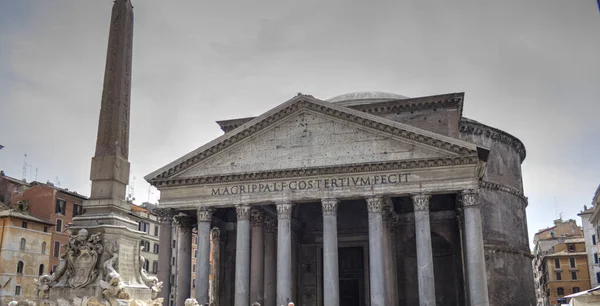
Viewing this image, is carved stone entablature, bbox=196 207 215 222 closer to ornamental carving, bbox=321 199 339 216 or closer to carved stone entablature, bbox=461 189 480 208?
ornamental carving, bbox=321 199 339 216

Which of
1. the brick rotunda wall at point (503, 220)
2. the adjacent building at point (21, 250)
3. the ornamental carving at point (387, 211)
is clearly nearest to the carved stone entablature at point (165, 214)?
the ornamental carving at point (387, 211)

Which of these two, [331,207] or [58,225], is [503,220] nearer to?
[331,207]

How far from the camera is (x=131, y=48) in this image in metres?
8.86

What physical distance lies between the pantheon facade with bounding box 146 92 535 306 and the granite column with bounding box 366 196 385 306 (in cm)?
4

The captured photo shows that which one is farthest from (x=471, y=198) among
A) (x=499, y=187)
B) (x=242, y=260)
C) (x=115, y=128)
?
(x=115, y=128)

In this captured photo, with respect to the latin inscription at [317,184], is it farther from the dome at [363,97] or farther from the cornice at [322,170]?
the dome at [363,97]

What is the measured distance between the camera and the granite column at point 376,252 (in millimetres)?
21278

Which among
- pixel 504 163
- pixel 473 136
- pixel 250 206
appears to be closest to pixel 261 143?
pixel 250 206

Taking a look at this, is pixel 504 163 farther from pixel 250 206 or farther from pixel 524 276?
pixel 250 206

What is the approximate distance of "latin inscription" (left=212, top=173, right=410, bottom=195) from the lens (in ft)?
73.4

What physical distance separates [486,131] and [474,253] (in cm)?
1419

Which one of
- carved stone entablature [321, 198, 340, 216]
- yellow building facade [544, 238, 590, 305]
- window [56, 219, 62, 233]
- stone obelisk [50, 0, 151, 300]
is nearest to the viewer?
stone obelisk [50, 0, 151, 300]

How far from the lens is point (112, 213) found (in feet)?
25.3

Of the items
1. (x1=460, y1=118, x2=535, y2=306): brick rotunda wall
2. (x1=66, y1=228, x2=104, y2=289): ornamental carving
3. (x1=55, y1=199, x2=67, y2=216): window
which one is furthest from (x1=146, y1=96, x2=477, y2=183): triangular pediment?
(x1=66, y1=228, x2=104, y2=289): ornamental carving
